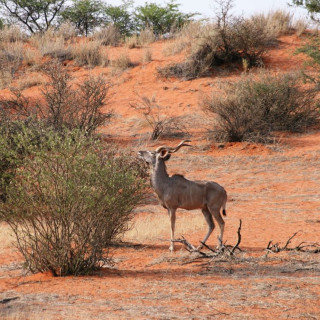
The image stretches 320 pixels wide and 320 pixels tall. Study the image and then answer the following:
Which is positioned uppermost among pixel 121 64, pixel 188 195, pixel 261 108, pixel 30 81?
pixel 121 64

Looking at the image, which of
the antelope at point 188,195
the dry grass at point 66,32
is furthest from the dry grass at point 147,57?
the antelope at point 188,195

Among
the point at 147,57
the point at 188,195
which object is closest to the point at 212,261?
the point at 188,195

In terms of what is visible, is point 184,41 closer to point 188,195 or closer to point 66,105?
point 66,105

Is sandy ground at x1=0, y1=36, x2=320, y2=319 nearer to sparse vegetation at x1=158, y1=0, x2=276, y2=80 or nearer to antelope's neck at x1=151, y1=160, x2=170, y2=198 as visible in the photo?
antelope's neck at x1=151, y1=160, x2=170, y2=198

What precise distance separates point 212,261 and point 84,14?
3280 centimetres

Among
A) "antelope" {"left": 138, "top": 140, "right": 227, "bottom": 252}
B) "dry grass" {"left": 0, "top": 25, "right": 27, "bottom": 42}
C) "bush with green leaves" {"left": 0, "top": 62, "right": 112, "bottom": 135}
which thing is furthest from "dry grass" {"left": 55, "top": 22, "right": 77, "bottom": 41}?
"antelope" {"left": 138, "top": 140, "right": 227, "bottom": 252}

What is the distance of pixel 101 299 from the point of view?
6.57 m

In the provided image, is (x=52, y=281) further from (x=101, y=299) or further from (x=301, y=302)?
(x=301, y=302)

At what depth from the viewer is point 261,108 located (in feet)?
68.6

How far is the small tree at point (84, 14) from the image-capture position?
→ 38.4m

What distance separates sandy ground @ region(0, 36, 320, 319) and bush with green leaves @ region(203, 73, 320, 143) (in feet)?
2.10

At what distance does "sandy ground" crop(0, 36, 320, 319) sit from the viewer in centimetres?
622

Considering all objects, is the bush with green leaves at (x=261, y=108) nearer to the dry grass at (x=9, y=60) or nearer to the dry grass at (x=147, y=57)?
the dry grass at (x=147, y=57)

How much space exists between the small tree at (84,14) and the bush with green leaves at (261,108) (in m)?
19.4
